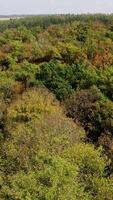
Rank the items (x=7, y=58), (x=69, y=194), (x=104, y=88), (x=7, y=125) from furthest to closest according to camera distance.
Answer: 1. (x=7, y=58)
2. (x=104, y=88)
3. (x=7, y=125)
4. (x=69, y=194)

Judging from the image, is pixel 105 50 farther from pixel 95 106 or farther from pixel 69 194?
pixel 69 194

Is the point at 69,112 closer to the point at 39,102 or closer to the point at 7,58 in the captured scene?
the point at 39,102

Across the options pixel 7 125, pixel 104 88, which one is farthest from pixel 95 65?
pixel 7 125

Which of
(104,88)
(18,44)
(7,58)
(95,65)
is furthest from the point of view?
(18,44)

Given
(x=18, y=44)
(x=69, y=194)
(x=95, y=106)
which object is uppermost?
(x=69, y=194)

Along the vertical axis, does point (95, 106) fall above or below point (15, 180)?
below

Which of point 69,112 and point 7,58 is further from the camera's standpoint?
point 7,58

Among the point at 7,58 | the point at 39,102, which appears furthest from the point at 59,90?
the point at 7,58
